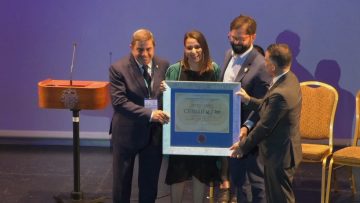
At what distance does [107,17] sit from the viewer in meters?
7.00

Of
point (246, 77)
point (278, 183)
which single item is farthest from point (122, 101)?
point (278, 183)

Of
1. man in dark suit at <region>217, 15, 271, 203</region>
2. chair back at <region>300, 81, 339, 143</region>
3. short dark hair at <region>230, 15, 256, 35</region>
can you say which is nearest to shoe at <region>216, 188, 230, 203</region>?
man in dark suit at <region>217, 15, 271, 203</region>

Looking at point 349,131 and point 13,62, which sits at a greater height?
point 13,62

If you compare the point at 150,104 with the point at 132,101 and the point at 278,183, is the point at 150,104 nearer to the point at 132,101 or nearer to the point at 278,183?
the point at 132,101

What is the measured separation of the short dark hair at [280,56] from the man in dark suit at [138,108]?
874 millimetres

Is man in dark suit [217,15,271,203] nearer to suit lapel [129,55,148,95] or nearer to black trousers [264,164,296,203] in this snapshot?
black trousers [264,164,296,203]

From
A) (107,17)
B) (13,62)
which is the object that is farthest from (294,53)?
(13,62)

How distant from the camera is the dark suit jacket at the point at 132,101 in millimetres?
4441

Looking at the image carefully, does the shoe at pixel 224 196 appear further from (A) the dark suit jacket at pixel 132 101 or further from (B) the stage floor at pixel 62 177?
(A) the dark suit jacket at pixel 132 101

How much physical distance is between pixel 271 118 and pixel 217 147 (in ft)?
1.64

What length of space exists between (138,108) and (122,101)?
0.44 feet

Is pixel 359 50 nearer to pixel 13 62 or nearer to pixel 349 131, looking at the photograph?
pixel 349 131

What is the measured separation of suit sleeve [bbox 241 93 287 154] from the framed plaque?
174 mm

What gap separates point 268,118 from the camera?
4.14 meters
